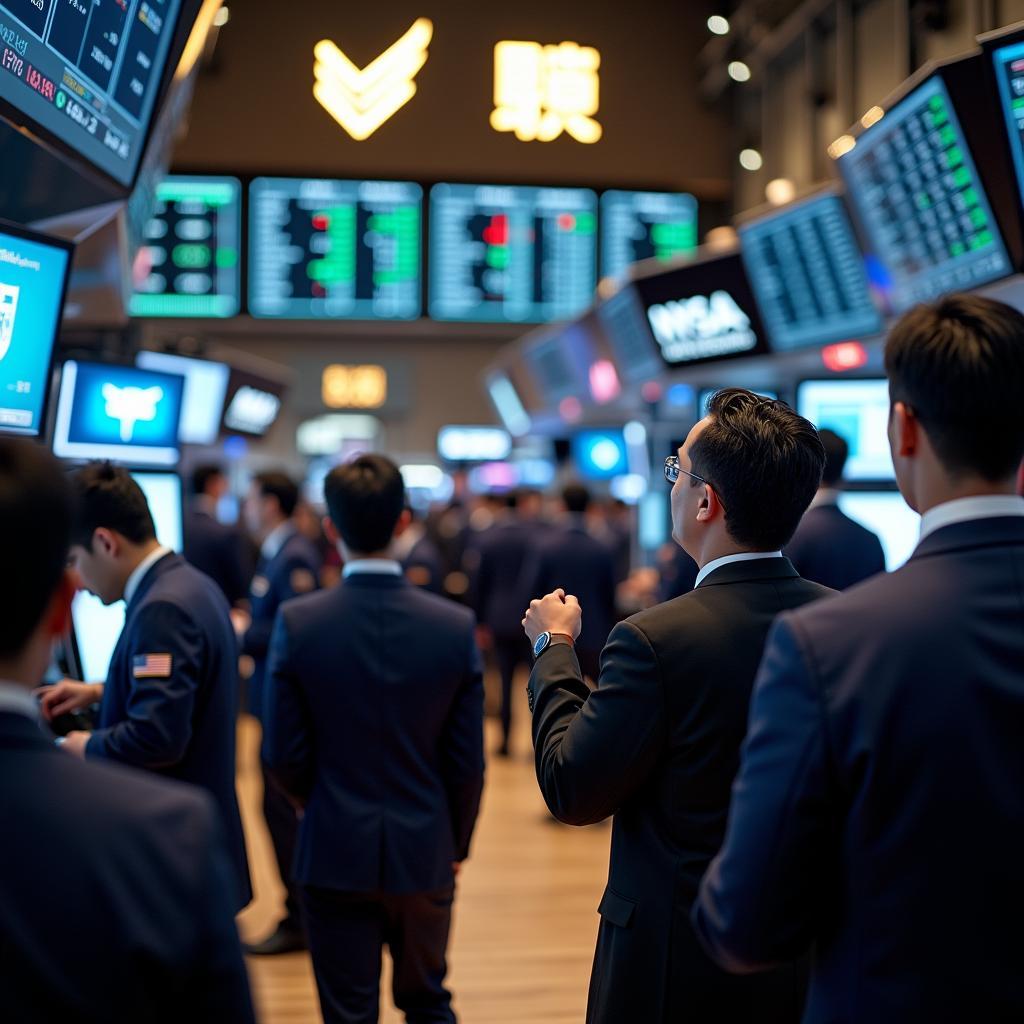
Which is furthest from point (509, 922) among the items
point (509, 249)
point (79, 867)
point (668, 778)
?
point (509, 249)

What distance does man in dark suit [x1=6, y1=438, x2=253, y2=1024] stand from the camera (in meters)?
1.00

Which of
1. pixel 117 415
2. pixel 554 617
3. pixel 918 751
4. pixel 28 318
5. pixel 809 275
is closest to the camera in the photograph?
pixel 918 751

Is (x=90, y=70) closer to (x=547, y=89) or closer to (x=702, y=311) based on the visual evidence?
(x=702, y=311)

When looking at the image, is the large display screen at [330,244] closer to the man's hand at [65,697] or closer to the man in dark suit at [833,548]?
the man in dark suit at [833,548]

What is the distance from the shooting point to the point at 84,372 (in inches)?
128

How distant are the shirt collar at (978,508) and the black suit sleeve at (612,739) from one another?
55 centimetres

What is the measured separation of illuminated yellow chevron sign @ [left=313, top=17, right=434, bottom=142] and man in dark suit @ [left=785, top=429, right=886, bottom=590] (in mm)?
3018

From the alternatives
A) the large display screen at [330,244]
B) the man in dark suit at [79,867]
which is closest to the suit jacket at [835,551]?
the man in dark suit at [79,867]

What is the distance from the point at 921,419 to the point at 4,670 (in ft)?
2.96

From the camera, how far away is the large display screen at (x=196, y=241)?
38.5 ft

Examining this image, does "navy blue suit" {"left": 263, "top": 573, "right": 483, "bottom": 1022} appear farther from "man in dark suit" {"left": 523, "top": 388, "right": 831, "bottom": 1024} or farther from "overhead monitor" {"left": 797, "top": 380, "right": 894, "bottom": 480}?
"overhead monitor" {"left": 797, "top": 380, "right": 894, "bottom": 480}

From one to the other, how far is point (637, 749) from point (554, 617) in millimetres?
299

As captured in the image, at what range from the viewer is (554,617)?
6.54 ft

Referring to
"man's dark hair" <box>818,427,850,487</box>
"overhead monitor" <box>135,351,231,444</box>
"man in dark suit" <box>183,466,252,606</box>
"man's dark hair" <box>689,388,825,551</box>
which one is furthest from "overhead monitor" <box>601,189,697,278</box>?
"man's dark hair" <box>689,388,825,551</box>
